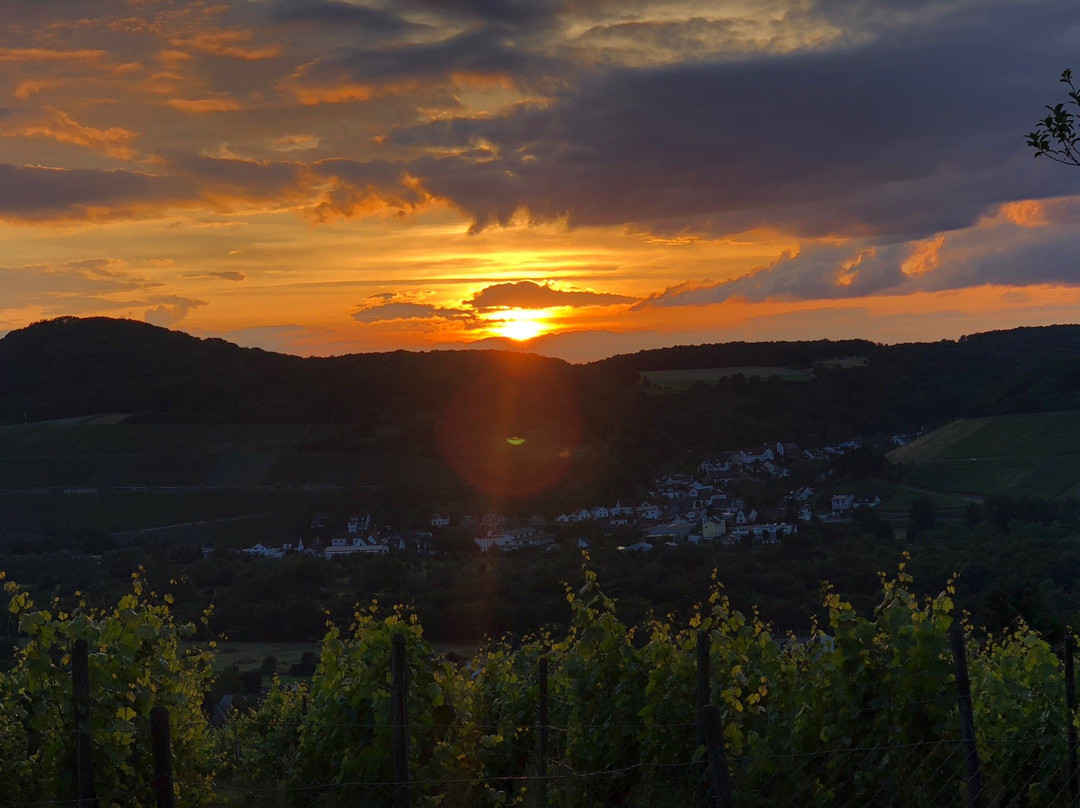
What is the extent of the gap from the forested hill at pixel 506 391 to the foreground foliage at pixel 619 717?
169ft

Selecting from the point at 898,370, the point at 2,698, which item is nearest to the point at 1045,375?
the point at 898,370

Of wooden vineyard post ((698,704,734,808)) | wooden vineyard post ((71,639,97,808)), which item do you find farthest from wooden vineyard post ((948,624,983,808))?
wooden vineyard post ((71,639,97,808))

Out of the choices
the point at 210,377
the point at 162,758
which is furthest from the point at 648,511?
the point at 162,758

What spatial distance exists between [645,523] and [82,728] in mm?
44211

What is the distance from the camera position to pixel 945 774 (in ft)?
18.4

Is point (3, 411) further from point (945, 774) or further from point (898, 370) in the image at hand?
point (945, 774)

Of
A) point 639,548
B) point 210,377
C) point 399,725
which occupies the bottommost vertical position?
point 639,548

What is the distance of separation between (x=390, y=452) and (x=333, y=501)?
8.19m

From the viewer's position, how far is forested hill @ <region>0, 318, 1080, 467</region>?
62.0 metres

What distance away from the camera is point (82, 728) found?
509cm

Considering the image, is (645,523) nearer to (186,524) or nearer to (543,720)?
(186,524)

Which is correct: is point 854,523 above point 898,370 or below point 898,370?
below

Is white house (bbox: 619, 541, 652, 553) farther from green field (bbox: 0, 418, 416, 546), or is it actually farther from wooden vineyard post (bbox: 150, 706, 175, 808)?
wooden vineyard post (bbox: 150, 706, 175, 808)

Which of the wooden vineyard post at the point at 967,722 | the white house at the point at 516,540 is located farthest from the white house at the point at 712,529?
the wooden vineyard post at the point at 967,722
